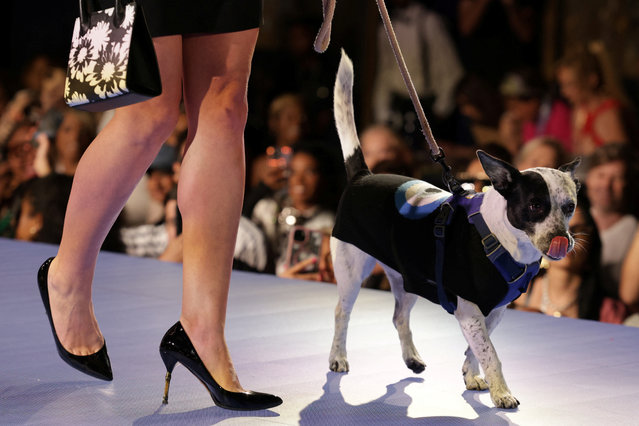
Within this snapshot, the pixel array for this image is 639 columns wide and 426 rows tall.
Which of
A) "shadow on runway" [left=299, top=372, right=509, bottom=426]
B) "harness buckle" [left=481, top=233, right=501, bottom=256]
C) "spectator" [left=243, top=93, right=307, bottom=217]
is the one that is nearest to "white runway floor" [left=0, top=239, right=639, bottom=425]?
"shadow on runway" [left=299, top=372, right=509, bottom=426]

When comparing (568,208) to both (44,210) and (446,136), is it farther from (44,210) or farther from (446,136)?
(44,210)

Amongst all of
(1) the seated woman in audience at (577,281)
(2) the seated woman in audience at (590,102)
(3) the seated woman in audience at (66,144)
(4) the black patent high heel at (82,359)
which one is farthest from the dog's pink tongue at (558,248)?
(3) the seated woman in audience at (66,144)

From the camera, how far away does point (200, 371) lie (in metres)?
2.02

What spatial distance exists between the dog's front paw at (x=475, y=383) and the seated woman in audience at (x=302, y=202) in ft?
6.72

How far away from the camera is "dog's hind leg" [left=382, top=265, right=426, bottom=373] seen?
2.61 meters

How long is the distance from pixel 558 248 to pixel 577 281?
1614mm

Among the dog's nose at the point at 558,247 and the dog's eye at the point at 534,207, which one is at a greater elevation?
the dog's eye at the point at 534,207

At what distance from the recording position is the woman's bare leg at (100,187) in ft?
6.79

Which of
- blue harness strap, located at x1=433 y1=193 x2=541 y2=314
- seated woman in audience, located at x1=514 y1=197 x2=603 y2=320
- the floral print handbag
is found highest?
the floral print handbag

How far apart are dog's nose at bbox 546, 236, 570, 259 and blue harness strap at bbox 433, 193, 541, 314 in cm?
12

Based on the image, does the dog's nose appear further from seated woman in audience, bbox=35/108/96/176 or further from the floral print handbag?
seated woman in audience, bbox=35/108/96/176

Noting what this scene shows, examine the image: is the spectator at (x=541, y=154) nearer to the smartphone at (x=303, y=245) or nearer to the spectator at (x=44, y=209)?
the smartphone at (x=303, y=245)

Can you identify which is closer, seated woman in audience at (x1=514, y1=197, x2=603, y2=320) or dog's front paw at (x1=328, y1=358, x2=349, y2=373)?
dog's front paw at (x1=328, y1=358, x2=349, y2=373)

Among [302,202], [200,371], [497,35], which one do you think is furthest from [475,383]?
[302,202]
